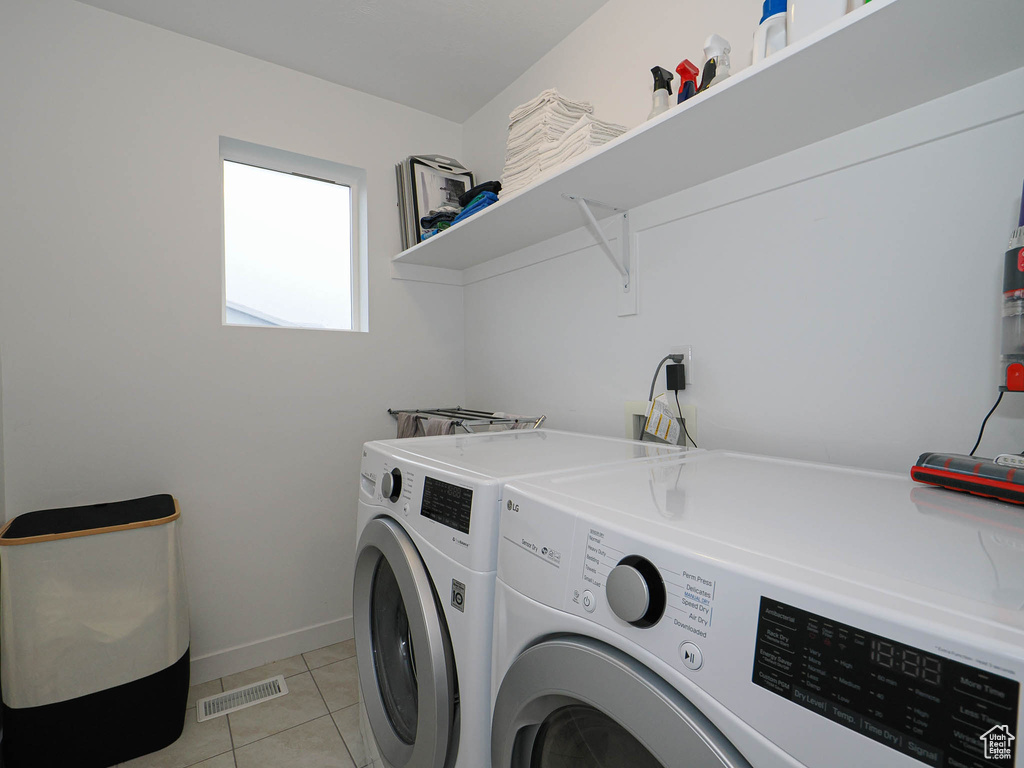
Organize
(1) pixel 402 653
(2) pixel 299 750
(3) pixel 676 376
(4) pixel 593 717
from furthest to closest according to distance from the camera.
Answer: (2) pixel 299 750 < (3) pixel 676 376 < (1) pixel 402 653 < (4) pixel 593 717

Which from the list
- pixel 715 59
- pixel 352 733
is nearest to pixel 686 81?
pixel 715 59

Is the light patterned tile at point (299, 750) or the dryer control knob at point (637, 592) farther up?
the dryer control knob at point (637, 592)

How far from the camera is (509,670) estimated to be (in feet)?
2.27

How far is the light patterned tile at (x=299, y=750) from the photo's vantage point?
140 cm

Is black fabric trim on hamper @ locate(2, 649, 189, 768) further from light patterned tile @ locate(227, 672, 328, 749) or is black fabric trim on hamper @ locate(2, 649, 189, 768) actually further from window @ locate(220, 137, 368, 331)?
window @ locate(220, 137, 368, 331)

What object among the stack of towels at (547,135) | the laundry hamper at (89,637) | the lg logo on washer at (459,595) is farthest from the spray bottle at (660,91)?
the laundry hamper at (89,637)

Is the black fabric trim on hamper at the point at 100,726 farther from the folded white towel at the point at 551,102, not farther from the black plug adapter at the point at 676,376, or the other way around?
the folded white towel at the point at 551,102

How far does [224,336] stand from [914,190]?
6.86 ft

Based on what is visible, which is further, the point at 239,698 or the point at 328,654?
the point at 328,654

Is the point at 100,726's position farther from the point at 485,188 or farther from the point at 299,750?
the point at 485,188

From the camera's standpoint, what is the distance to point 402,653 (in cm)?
117

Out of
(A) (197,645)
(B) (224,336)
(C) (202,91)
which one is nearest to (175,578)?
(A) (197,645)
